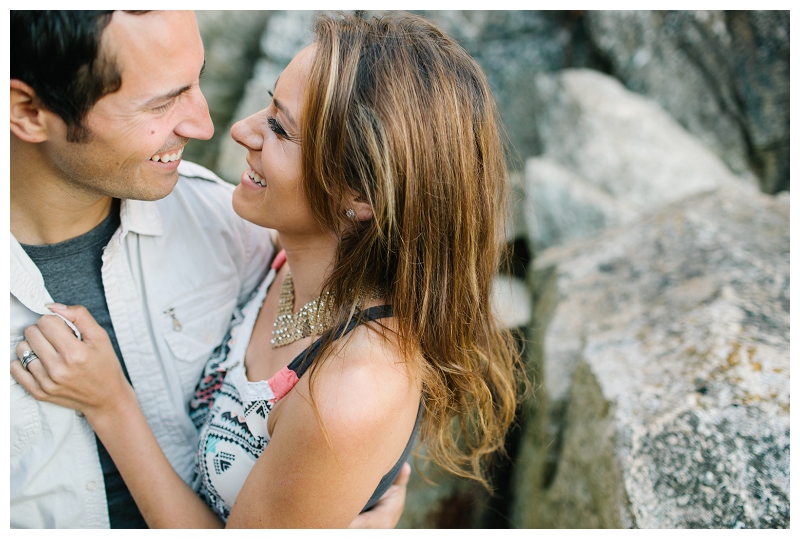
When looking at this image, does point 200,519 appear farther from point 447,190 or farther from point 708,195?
point 708,195

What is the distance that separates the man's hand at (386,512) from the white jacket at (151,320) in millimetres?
648

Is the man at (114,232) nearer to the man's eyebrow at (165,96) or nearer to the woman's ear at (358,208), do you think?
the man's eyebrow at (165,96)

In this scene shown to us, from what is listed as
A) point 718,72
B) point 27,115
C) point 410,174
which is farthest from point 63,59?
point 718,72

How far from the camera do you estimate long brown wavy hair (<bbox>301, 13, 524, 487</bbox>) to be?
1505 mm

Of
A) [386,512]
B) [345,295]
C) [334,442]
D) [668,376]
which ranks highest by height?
[345,295]

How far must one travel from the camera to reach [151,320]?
1.90 m

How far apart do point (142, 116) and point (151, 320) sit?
0.70 metres

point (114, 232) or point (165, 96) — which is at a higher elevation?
point (165, 96)

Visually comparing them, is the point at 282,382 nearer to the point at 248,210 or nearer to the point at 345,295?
the point at 345,295

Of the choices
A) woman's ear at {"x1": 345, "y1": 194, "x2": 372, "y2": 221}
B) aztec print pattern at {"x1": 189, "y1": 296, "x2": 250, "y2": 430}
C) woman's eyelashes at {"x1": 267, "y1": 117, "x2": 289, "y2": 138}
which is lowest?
aztec print pattern at {"x1": 189, "y1": 296, "x2": 250, "y2": 430}

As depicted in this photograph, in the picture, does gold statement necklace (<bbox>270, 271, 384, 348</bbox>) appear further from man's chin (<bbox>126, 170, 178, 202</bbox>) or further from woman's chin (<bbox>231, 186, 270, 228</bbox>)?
man's chin (<bbox>126, 170, 178, 202</bbox>)

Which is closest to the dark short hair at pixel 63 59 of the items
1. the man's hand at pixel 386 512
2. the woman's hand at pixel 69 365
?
the woman's hand at pixel 69 365

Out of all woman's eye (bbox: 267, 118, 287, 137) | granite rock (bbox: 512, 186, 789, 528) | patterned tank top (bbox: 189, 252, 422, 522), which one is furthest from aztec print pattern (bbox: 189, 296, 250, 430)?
granite rock (bbox: 512, 186, 789, 528)
